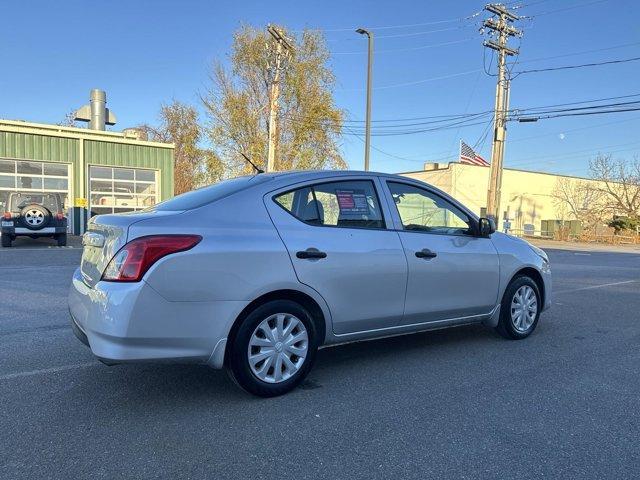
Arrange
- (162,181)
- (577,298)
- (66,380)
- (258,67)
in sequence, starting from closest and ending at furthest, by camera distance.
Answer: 1. (66,380)
2. (577,298)
3. (162,181)
4. (258,67)

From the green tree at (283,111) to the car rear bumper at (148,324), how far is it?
24.3 m

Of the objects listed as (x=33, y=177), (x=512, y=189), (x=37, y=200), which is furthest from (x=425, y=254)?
(x=512, y=189)

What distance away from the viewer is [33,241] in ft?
63.2

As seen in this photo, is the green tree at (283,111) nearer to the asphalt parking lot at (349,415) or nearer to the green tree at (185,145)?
the green tree at (185,145)

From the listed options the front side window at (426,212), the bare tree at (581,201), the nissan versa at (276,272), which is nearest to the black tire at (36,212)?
the nissan versa at (276,272)

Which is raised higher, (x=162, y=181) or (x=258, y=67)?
(x=258, y=67)

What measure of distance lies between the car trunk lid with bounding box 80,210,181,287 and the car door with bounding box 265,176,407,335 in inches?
35.8

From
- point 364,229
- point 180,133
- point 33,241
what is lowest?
point 33,241

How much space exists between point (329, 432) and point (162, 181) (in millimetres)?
23586

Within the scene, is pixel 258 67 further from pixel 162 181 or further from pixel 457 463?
pixel 457 463

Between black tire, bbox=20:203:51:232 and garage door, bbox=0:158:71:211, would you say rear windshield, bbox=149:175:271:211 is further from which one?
garage door, bbox=0:158:71:211

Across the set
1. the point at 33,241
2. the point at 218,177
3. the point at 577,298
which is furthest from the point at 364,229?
the point at 218,177

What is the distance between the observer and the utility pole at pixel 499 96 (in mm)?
26656

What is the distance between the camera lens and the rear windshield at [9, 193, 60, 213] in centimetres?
1705
